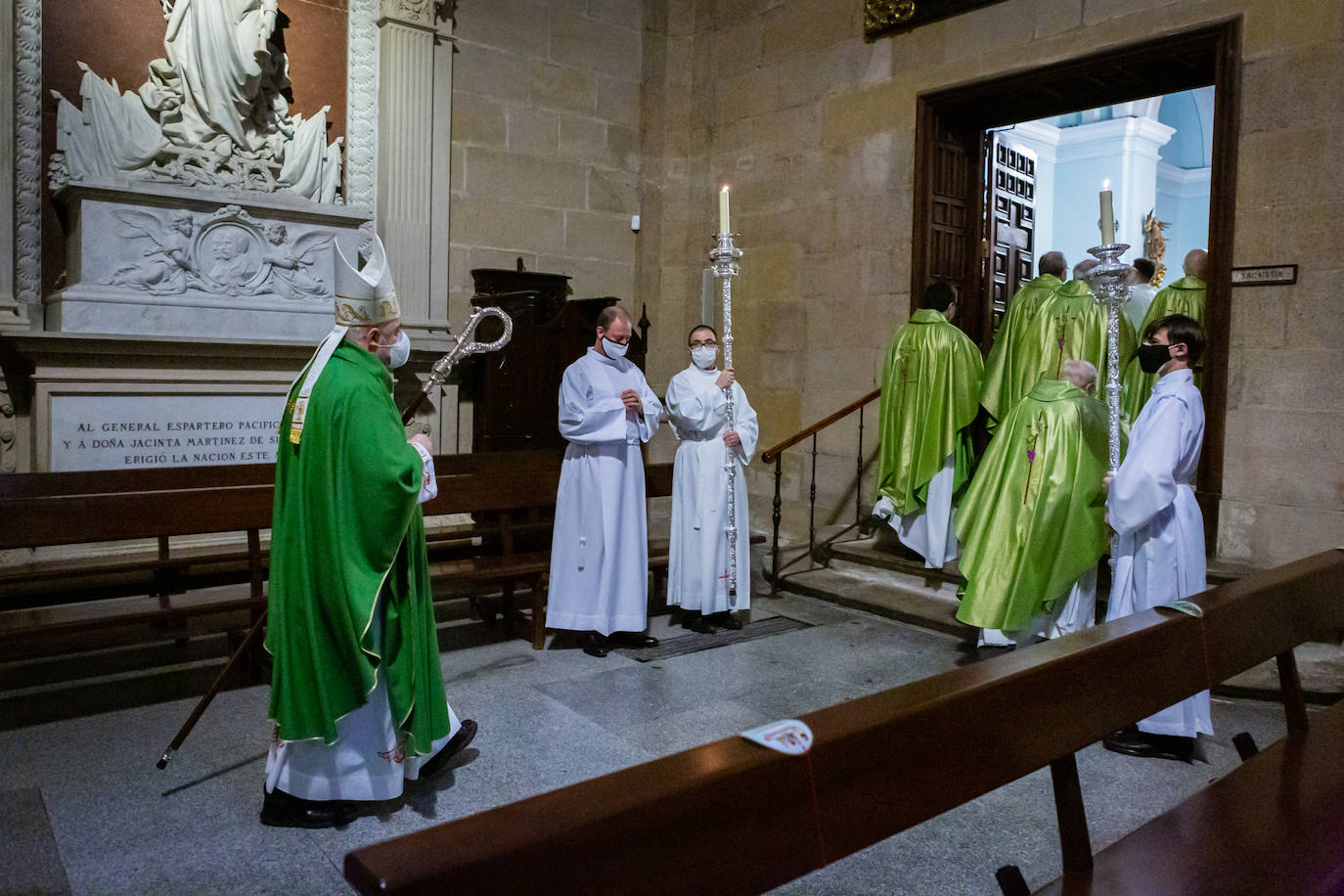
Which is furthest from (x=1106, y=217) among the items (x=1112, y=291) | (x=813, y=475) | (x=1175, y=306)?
(x=813, y=475)

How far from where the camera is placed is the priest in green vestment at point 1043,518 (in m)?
4.31

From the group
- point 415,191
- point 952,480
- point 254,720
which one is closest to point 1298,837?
point 254,720

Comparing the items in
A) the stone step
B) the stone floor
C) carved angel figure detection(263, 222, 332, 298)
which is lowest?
the stone floor

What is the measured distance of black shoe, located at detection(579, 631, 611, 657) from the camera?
490cm

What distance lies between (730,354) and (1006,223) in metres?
4.14

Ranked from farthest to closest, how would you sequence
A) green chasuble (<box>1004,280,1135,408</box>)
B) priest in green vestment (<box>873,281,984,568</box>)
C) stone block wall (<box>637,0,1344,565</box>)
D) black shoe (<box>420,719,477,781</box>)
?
1. priest in green vestment (<box>873,281,984,568</box>)
2. green chasuble (<box>1004,280,1135,408</box>)
3. stone block wall (<box>637,0,1344,565</box>)
4. black shoe (<box>420,719,477,781</box>)

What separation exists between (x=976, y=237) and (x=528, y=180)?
3601mm

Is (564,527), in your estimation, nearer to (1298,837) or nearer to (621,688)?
(621,688)

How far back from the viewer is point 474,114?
7.68 metres

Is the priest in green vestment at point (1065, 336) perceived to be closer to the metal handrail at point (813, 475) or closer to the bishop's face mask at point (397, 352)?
the metal handrail at point (813, 475)

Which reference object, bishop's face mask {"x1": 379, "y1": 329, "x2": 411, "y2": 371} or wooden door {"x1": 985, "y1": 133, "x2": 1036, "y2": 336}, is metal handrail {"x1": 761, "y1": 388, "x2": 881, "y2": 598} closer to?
wooden door {"x1": 985, "y1": 133, "x2": 1036, "y2": 336}

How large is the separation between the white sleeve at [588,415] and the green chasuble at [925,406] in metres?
2.35

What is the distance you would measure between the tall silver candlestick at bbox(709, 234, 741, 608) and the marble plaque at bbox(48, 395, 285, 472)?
3.13 meters

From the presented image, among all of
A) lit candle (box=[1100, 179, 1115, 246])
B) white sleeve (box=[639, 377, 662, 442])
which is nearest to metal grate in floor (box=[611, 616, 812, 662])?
white sleeve (box=[639, 377, 662, 442])
